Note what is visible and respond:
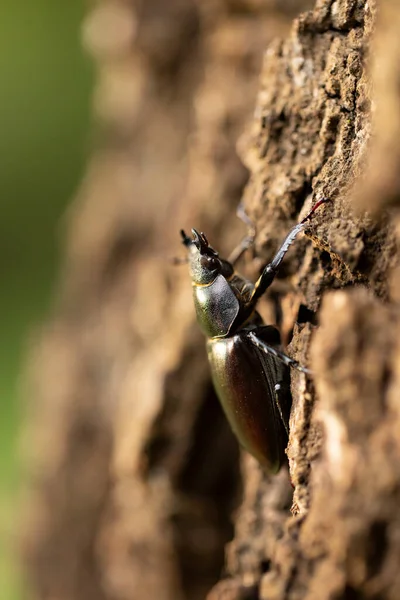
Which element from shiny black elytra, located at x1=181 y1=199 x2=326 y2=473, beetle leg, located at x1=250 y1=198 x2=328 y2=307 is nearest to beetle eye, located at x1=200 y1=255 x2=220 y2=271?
shiny black elytra, located at x1=181 y1=199 x2=326 y2=473

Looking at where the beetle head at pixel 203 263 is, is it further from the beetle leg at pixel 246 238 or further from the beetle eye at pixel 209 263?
the beetle leg at pixel 246 238

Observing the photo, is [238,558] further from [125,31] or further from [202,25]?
[125,31]

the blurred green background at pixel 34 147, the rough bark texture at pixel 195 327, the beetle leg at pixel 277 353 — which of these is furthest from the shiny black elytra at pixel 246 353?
the blurred green background at pixel 34 147

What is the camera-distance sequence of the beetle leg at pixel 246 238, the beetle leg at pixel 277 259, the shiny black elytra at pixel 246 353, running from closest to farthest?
the beetle leg at pixel 277 259
the shiny black elytra at pixel 246 353
the beetle leg at pixel 246 238

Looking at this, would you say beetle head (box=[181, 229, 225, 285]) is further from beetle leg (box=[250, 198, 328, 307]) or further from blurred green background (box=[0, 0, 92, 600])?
blurred green background (box=[0, 0, 92, 600])

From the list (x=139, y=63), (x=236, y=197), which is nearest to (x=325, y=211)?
(x=236, y=197)

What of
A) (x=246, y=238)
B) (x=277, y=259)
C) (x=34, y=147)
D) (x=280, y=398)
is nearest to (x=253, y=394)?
(x=280, y=398)

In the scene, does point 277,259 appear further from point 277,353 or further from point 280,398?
point 280,398
